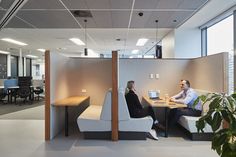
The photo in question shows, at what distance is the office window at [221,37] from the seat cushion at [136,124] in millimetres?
2674

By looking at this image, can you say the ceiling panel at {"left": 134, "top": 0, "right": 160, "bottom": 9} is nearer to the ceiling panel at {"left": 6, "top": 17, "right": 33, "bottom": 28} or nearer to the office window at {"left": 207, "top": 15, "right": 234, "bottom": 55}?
the office window at {"left": 207, "top": 15, "right": 234, "bottom": 55}

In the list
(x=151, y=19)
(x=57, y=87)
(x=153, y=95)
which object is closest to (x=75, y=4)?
(x=57, y=87)

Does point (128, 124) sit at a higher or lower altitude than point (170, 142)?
higher

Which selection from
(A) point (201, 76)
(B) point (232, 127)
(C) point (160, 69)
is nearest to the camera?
(B) point (232, 127)

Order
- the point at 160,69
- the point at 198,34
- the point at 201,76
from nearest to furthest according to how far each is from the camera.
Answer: the point at 201,76, the point at 160,69, the point at 198,34

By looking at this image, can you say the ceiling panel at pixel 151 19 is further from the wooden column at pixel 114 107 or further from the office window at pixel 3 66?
the office window at pixel 3 66

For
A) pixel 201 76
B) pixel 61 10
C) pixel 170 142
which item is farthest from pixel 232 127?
pixel 61 10

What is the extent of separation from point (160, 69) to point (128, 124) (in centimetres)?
228

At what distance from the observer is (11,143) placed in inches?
163

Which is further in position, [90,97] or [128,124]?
[90,97]

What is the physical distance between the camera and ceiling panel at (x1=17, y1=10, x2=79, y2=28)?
17.8ft

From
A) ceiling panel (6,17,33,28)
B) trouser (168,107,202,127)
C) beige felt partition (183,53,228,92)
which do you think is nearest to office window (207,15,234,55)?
beige felt partition (183,53,228,92)

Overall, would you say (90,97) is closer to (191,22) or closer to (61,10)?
(61,10)

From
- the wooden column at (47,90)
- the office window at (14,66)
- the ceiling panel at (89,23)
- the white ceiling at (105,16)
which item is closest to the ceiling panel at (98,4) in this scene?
the white ceiling at (105,16)
